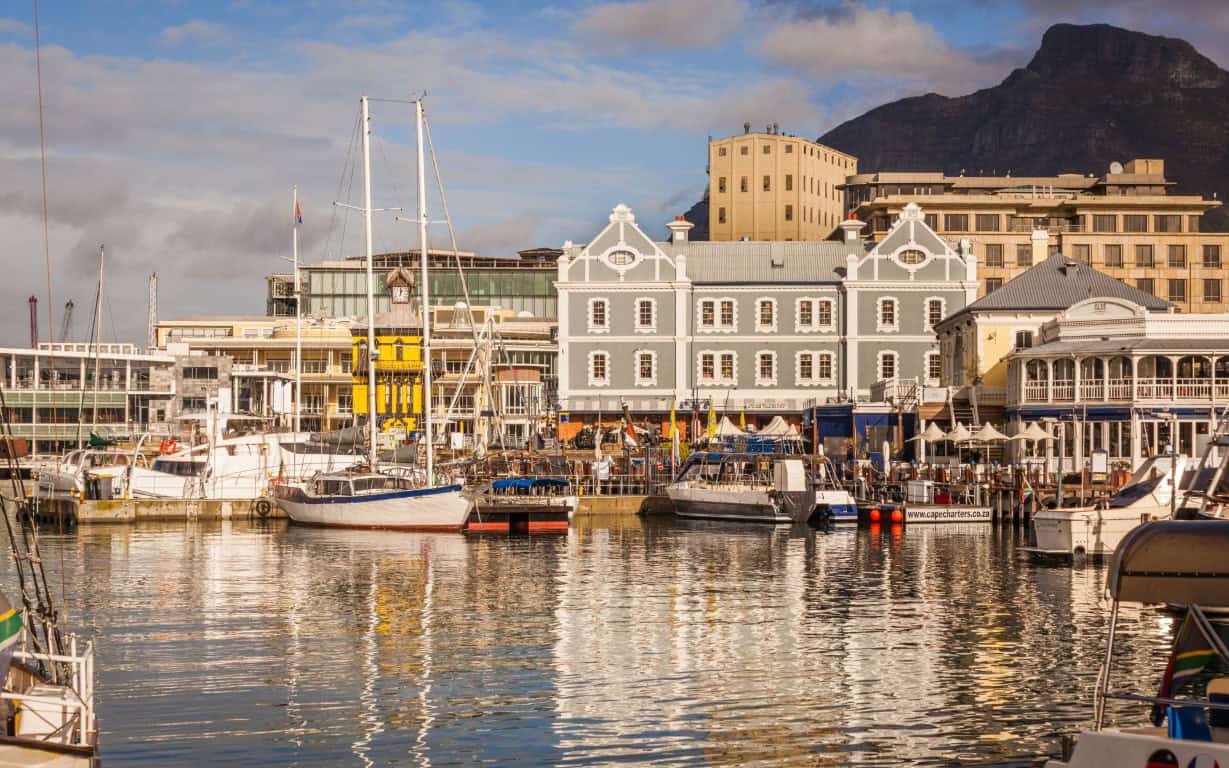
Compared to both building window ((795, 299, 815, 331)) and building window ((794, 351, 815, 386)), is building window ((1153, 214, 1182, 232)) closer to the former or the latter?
building window ((795, 299, 815, 331))

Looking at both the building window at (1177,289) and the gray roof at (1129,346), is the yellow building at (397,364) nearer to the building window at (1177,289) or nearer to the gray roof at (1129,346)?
the gray roof at (1129,346)

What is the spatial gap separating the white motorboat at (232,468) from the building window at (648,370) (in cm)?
2002

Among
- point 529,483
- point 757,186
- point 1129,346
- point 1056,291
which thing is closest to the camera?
point 1129,346

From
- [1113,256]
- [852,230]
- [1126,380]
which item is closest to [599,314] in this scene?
[852,230]

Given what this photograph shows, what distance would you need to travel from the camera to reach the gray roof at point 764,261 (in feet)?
297

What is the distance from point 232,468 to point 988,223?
6905cm

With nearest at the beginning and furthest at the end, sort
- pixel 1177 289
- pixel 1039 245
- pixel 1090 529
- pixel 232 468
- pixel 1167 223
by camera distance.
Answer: pixel 1090 529 → pixel 232 468 → pixel 1039 245 → pixel 1177 289 → pixel 1167 223

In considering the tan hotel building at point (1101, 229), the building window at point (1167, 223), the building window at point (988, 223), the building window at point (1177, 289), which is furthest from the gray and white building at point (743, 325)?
the building window at point (1167, 223)

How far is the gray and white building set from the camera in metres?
89.2

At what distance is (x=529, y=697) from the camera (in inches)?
1024

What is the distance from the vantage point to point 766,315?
296 feet

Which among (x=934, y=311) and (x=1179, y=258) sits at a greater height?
(x=1179, y=258)

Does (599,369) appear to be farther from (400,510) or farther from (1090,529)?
(1090,529)

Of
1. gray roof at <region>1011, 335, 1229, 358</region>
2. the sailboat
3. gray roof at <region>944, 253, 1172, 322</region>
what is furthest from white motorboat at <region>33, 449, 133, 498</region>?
gray roof at <region>944, 253, 1172, 322</region>
